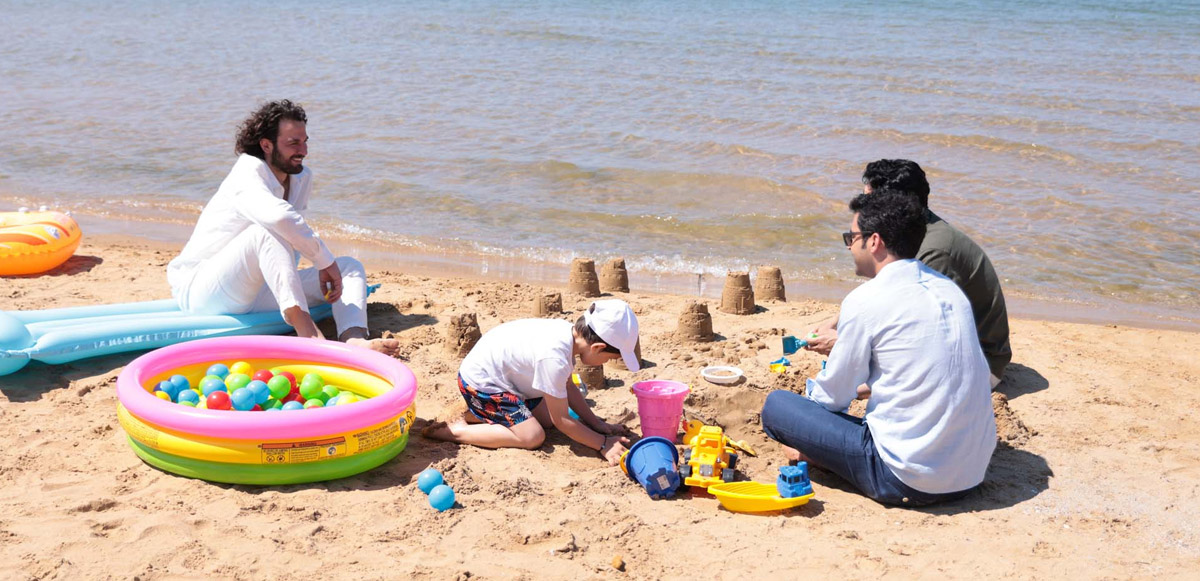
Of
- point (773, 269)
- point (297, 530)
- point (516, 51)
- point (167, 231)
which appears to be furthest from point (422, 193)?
point (516, 51)

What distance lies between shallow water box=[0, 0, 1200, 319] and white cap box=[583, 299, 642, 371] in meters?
4.10

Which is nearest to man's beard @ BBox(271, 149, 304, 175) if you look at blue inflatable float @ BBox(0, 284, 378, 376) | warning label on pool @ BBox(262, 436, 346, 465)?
blue inflatable float @ BBox(0, 284, 378, 376)

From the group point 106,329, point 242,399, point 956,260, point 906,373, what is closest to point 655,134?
point 956,260

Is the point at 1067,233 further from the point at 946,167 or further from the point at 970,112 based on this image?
the point at 970,112

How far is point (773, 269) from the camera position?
761cm

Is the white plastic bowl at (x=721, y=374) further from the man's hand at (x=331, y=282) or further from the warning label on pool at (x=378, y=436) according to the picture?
the man's hand at (x=331, y=282)

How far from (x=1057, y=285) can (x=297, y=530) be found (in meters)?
6.78

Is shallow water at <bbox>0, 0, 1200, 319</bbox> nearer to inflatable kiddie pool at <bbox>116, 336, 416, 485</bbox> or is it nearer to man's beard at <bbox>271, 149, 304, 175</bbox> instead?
man's beard at <bbox>271, 149, 304, 175</bbox>

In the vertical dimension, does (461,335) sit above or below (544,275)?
above

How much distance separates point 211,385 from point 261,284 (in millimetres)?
1100

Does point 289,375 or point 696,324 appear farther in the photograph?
point 696,324

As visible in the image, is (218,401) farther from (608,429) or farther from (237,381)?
(608,429)

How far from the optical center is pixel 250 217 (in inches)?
232

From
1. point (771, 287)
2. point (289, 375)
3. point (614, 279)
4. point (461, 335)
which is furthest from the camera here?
point (614, 279)
